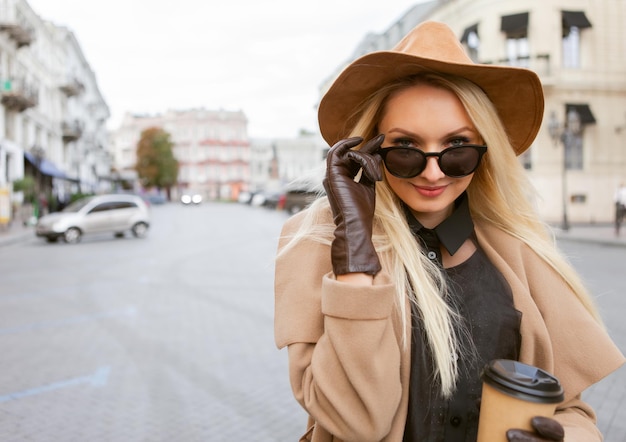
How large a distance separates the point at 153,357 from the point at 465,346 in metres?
4.50

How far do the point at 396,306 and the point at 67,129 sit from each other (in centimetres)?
4589

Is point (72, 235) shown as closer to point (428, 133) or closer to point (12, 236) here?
point (12, 236)

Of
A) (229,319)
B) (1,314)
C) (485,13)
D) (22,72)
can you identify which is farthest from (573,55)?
(22,72)

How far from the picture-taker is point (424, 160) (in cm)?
153

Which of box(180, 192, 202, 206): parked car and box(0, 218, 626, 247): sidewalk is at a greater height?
box(180, 192, 202, 206): parked car

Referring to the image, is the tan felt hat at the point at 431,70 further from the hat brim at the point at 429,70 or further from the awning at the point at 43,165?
the awning at the point at 43,165

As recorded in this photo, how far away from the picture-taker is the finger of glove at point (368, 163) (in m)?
1.38

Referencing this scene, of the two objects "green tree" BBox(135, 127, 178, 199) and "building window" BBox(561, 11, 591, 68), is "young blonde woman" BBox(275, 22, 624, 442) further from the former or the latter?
"green tree" BBox(135, 127, 178, 199)

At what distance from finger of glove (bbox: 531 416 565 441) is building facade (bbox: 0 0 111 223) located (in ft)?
69.5

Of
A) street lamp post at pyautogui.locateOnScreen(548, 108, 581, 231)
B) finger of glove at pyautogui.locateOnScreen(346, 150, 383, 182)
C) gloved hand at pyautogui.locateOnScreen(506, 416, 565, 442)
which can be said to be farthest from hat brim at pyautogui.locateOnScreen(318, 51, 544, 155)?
street lamp post at pyautogui.locateOnScreen(548, 108, 581, 231)

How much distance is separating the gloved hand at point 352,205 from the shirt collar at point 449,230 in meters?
0.27

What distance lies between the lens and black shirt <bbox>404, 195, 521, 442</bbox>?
4.84 ft

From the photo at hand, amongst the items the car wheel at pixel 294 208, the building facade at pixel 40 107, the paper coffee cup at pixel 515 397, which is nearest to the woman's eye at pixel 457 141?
the paper coffee cup at pixel 515 397

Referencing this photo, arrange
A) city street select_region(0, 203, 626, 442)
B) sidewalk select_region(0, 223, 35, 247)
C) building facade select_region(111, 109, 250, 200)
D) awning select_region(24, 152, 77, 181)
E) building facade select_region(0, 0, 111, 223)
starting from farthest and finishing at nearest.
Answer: building facade select_region(111, 109, 250, 200)
awning select_region(24, 152, 77, 181)
building facade select_region(0, 0, 111, 223)
sidewalk select_region(0, 223, 35, 247)
city street select_region(0, 203, 626, 442)
